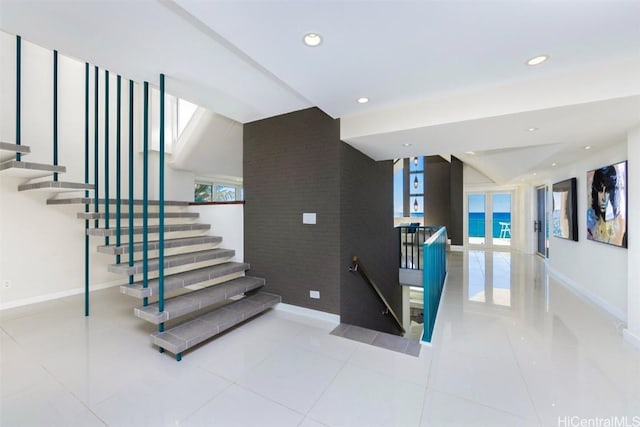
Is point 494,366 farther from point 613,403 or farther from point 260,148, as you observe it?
point 260,148

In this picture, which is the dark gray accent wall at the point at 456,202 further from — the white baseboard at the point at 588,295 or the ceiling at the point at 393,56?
the ceiling at the point at 393,56

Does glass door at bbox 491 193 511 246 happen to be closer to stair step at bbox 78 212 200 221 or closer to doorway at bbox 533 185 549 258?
doorway at bbox 533 185 549 258

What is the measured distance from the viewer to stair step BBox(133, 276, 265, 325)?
2.50 metres

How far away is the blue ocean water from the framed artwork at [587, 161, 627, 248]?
6.26 metres

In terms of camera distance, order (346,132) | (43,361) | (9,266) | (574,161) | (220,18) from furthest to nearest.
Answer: (574,161) < (9,266) < (346,132) < (43,361) < (220,18)

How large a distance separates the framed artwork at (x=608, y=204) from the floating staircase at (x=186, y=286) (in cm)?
474

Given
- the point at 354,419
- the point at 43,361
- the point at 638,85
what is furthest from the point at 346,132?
the point at 43,361

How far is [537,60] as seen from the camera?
2.13 meters

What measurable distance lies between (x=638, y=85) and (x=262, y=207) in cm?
407

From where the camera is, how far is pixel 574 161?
4844 millimetres

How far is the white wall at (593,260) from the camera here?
3.52 meters

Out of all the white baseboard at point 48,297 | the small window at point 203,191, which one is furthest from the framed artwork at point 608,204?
the small window at point 203,191

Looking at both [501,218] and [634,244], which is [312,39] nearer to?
[634,244]

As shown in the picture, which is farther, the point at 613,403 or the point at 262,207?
the point at 262,207
